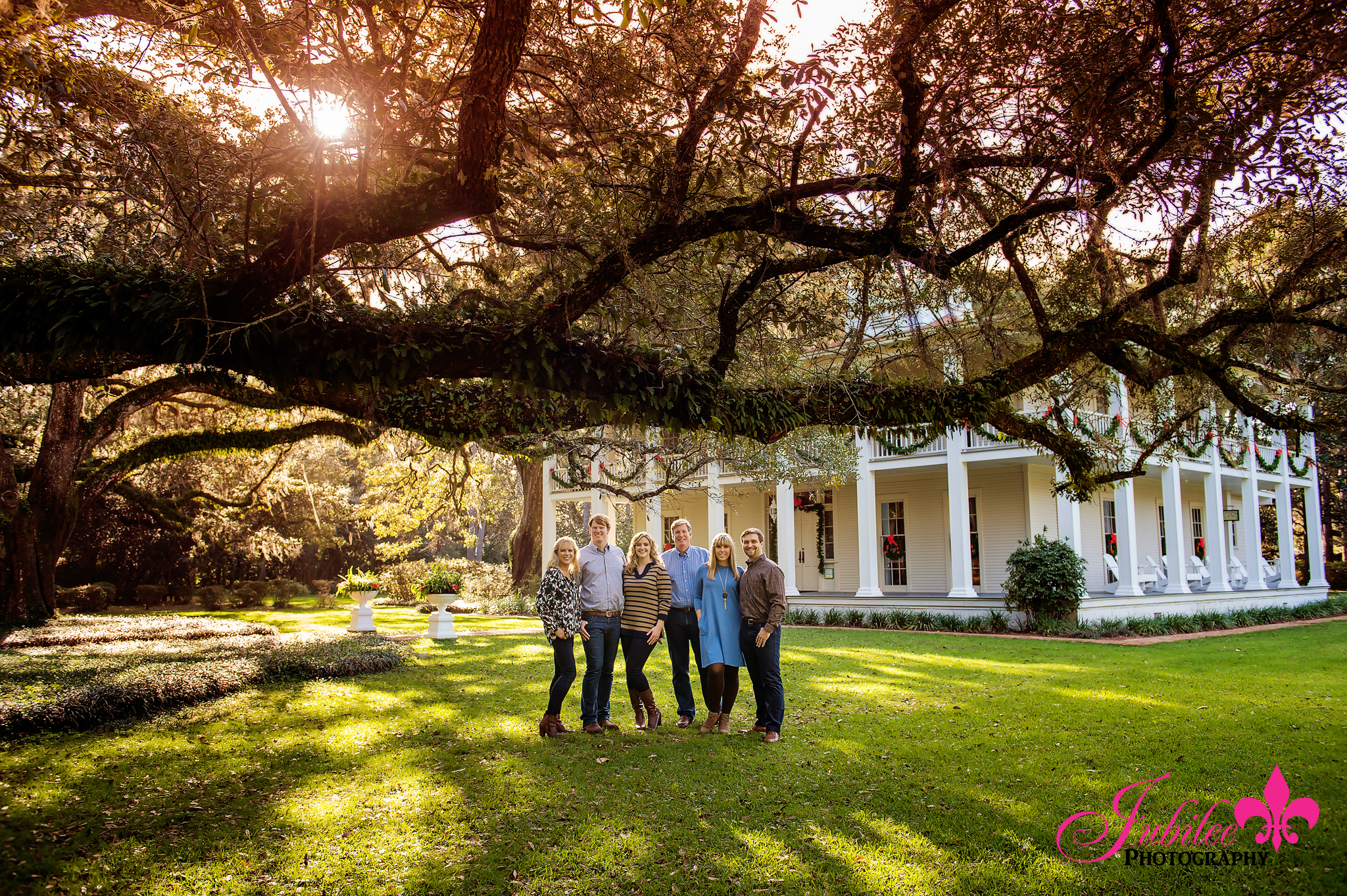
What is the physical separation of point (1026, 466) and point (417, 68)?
17.0m

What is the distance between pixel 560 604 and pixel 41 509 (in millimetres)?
13205

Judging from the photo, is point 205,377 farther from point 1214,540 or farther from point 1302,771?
point 1214,540

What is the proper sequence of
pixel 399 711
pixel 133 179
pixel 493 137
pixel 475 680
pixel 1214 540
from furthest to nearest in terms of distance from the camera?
pixel 1214 540 < pixel 475 680 < pixel 399 711 < pixel 133 179 < pixel 493 137

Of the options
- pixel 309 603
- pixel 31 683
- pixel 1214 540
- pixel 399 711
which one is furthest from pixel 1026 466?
pixel 309 603

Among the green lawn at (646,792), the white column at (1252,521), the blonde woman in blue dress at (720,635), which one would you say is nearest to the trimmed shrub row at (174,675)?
the green lawn at (646,792)

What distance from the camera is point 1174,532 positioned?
63.6 ft

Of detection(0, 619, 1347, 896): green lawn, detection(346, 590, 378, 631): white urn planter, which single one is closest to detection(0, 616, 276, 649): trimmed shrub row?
detection(346, 590, 378, 631): white urn planter

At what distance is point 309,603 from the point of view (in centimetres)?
2934

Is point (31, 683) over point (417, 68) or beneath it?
beneath

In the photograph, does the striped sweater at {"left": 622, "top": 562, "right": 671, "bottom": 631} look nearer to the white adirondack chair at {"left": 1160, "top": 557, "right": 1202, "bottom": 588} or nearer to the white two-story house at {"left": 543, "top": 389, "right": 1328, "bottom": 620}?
the white two-story house at {"left": 543, "top": 389, "right": 1328, "bottom": 620}

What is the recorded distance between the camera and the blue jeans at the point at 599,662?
652 centimetres

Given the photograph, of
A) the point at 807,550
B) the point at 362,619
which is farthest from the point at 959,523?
the point at 362,619

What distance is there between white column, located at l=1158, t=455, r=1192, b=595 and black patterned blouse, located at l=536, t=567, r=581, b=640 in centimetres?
1749

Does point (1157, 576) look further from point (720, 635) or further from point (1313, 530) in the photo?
point (720, 635)
